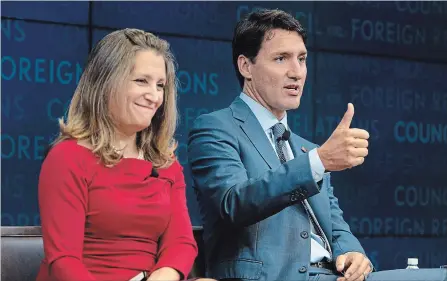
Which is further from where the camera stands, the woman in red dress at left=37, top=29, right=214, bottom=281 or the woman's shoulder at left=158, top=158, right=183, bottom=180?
the woman's shoulder at left=158, top=158, right=183, bottom=180

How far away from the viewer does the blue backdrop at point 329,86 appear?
4488 millimetres

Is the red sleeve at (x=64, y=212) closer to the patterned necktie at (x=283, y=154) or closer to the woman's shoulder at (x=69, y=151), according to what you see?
the woman's shoulder at (x=69, y=151)

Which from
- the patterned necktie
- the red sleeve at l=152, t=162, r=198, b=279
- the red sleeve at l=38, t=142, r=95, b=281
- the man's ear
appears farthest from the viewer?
the man's ear

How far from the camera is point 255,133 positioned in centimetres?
292

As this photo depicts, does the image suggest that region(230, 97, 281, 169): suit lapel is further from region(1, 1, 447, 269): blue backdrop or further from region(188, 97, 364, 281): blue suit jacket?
region(1, 1, 447, 269): blue backdrop

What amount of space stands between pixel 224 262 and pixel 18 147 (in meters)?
2.01

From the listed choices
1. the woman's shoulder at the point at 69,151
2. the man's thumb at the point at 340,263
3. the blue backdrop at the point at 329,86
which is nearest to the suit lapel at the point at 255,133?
the man's thumb at the point at 340,263

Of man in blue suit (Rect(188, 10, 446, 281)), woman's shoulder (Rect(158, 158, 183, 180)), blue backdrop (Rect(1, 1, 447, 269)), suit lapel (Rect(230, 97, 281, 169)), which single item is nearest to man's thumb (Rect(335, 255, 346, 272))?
man in blue suit (Rect(188, 10, 446, 281))

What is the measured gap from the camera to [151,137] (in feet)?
8.40

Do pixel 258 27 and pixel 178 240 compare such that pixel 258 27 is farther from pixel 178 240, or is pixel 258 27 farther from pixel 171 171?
pixel 178 240

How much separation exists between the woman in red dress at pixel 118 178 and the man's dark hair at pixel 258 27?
1.88 ft

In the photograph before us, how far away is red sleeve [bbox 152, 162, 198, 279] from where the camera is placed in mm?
2408

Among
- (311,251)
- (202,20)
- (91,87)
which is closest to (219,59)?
(202,20)

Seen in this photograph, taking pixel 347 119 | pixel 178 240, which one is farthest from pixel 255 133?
pixel 178 240
